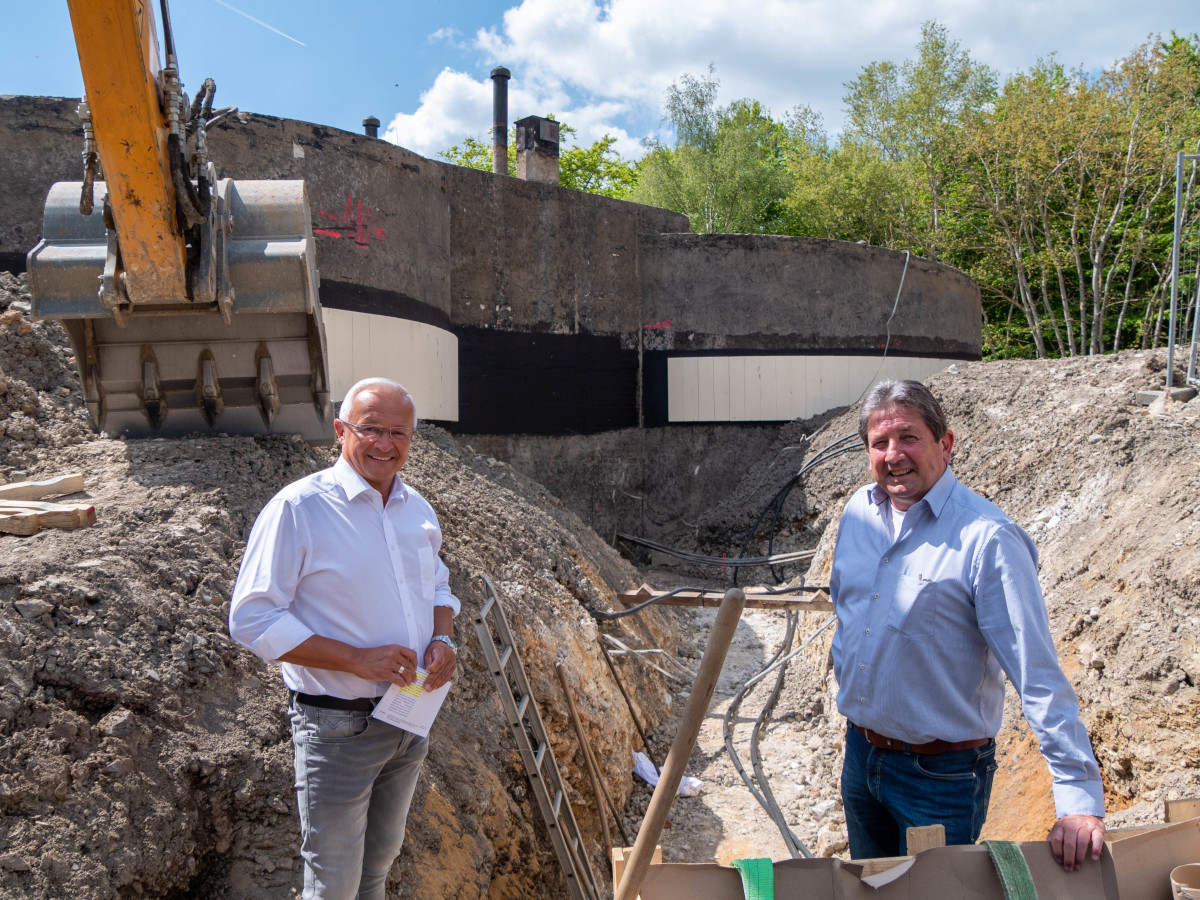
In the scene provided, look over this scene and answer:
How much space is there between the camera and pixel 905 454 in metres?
2.32

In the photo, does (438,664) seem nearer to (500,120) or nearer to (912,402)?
(912,402)

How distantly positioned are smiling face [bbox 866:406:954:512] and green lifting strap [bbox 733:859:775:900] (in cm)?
106

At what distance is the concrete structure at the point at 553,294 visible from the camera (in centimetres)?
816

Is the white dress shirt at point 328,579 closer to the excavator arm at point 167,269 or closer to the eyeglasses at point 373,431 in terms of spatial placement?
the eyeglasses at point 373,431

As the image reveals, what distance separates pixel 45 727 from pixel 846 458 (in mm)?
10517

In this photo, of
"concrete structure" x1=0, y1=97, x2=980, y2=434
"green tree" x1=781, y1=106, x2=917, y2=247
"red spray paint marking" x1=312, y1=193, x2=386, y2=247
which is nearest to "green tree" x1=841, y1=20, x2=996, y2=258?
"green tree" x1=781, y1=106, x2=917, y2=247

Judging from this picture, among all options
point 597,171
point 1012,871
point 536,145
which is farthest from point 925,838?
point 597,171

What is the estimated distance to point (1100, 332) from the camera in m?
20.7

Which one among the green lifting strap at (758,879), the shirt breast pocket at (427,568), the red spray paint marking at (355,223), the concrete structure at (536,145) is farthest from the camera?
the concrete structure at (536,145)

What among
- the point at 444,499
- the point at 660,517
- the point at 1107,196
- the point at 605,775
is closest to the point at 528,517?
the point at 444,499

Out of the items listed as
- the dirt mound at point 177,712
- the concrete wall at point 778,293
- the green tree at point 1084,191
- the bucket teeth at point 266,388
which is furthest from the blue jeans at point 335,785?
the green tree at point 1084,191

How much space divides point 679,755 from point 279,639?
41.4 inches

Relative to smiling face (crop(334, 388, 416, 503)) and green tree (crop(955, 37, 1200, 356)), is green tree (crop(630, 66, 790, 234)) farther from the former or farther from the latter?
smiling face (crop(334, 388, 416, 503))

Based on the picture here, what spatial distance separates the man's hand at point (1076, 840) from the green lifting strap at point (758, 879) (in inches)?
25.2
